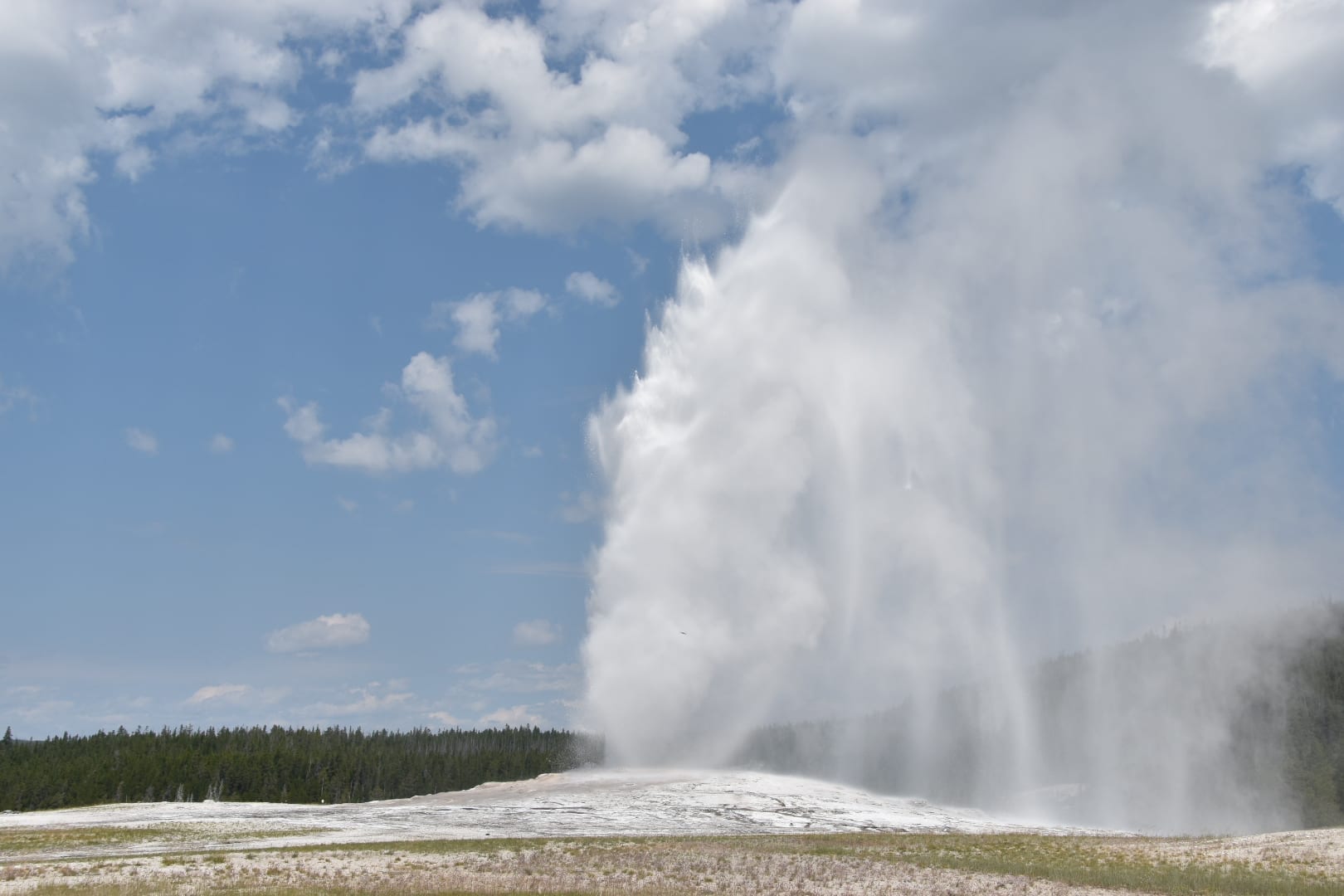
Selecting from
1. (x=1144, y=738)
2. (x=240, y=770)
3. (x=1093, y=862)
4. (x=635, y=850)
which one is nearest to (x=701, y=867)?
(x=635, y=850)

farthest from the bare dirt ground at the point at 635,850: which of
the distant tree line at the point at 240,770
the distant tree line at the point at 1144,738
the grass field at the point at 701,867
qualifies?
the distant tree line at the point at 240,770

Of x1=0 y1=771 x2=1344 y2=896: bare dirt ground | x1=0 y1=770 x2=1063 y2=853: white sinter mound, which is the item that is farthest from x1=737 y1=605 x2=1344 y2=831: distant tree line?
x1=0 y1=771 x2=1344 y2=896: bare dirt ground

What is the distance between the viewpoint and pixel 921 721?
3489 inches

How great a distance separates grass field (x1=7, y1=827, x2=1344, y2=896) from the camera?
3092 centimetres

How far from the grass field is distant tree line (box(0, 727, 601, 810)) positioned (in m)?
65.2

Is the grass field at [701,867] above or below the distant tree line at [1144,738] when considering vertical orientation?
below

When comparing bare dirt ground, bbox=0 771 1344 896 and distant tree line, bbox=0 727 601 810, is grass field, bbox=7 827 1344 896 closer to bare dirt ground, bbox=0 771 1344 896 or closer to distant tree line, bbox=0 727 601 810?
bare dirt ground, bbox=0 771 1344 896

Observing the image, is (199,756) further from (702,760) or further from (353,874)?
(353,874)

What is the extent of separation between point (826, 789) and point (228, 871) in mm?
39785

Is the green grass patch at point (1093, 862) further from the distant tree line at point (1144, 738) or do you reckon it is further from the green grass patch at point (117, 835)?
the distant tree line at point (1144, 738)

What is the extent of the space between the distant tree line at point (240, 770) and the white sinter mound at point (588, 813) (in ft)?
134

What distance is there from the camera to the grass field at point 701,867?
30.9 m

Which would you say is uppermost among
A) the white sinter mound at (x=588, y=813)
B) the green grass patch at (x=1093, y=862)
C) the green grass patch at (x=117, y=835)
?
the white sinter mound at (x=588, y=813)

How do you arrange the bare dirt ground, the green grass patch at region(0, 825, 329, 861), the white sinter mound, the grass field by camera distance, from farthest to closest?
1. the white sinter mound
2. the green grass patch at region(0, 825, 329, 861)
3. the bare dirt ground
4. the grass field
